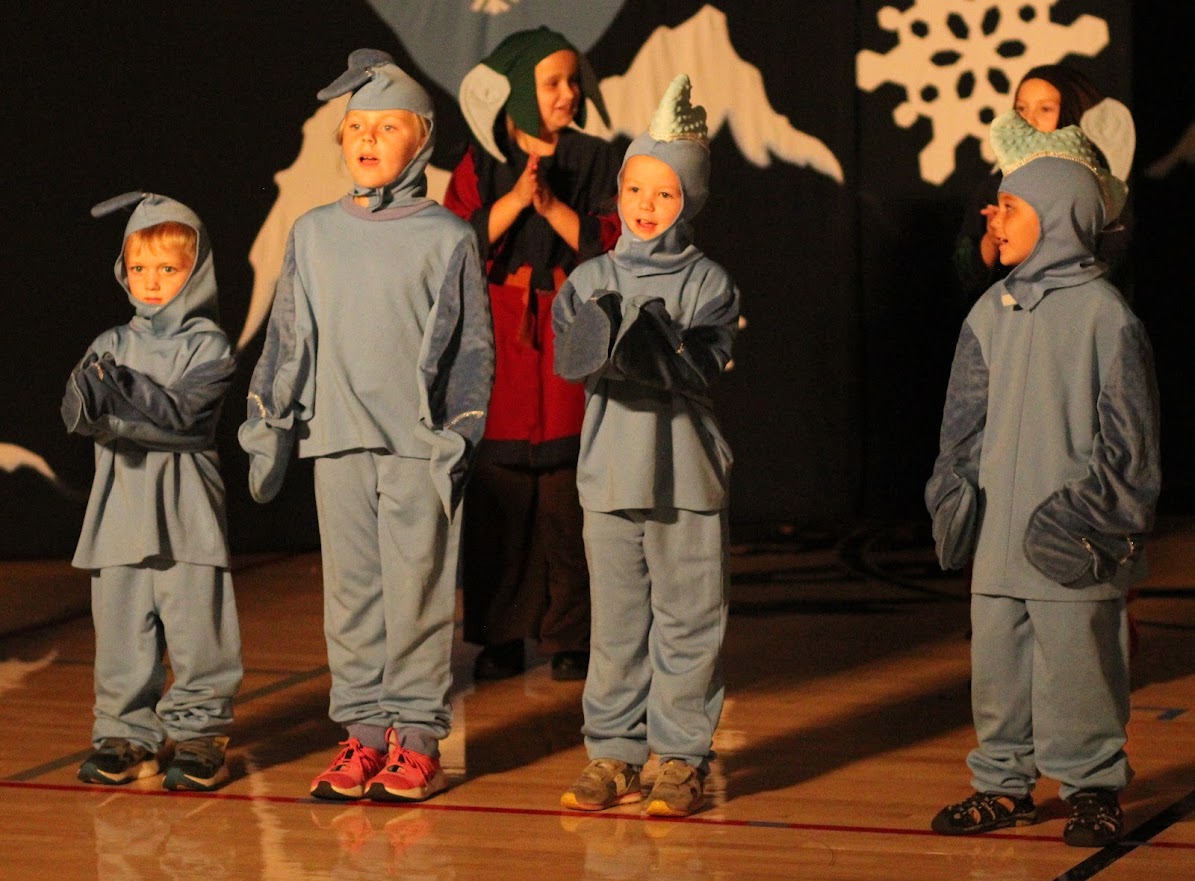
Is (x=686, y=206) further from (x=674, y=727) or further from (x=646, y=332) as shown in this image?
(x=674, y=727)

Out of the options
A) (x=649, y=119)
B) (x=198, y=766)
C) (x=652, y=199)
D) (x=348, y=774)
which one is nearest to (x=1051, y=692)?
(x=652, y=199)

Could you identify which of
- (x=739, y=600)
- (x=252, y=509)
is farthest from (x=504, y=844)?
(x=252, y=509)

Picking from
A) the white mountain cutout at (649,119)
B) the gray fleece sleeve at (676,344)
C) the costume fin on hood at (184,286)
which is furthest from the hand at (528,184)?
the white mountain cutout at (649,119)

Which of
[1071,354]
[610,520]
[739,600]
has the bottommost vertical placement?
[739,600]

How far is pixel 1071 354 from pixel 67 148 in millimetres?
4159

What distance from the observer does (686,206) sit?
3.50m

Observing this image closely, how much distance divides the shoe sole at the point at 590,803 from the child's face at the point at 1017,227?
1.17 metres

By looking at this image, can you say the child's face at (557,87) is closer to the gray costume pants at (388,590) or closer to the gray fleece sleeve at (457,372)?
the gray fleece sleeve at (457,372)

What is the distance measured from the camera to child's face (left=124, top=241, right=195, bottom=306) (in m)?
3.70

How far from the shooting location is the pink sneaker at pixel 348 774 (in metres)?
3.54

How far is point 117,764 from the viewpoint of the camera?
3670 mm

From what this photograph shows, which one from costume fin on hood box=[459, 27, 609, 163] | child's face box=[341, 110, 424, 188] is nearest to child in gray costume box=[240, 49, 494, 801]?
child's face box=[341, 110, 424, 188]

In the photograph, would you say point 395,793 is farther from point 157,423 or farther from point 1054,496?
point 1054,496

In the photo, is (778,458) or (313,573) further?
(778,458)
